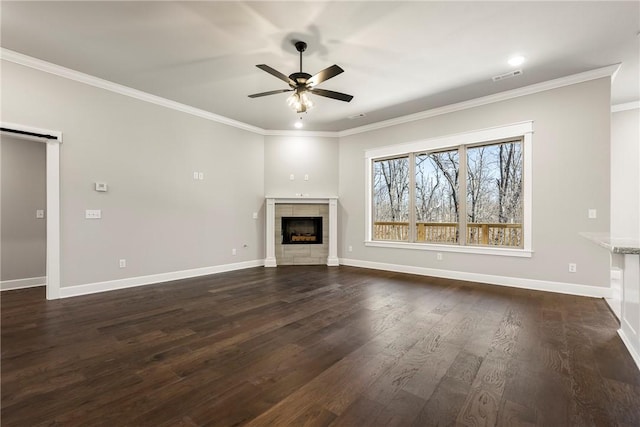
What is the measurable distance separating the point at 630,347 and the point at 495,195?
2861 millimetres

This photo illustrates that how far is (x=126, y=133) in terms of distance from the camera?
441cm

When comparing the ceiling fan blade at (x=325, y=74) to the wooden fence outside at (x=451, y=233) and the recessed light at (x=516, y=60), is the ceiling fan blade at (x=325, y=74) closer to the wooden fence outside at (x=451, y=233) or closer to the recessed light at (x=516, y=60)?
the recessed light at (x=516, y=60)

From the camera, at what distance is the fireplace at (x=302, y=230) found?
660cm

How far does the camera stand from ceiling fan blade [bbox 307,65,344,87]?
114 inches

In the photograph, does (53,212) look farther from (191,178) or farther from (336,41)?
(336,41)

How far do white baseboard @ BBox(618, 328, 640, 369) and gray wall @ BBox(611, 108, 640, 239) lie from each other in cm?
339

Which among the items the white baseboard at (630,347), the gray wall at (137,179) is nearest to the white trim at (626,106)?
the white baseboard at (630,347)

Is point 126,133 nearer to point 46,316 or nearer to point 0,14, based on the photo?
point 0,14

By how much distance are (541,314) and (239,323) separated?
334cm

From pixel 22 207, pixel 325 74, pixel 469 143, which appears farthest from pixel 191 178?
pixel 469 143

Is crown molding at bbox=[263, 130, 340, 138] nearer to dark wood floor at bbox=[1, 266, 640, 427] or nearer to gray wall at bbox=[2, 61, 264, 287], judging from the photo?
gray wall at bbox=[2, 61, 264, 287]

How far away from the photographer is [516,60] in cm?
354

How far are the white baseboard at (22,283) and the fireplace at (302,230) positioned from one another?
14.0ft

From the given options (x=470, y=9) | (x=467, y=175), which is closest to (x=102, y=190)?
(x=470, y=9)
